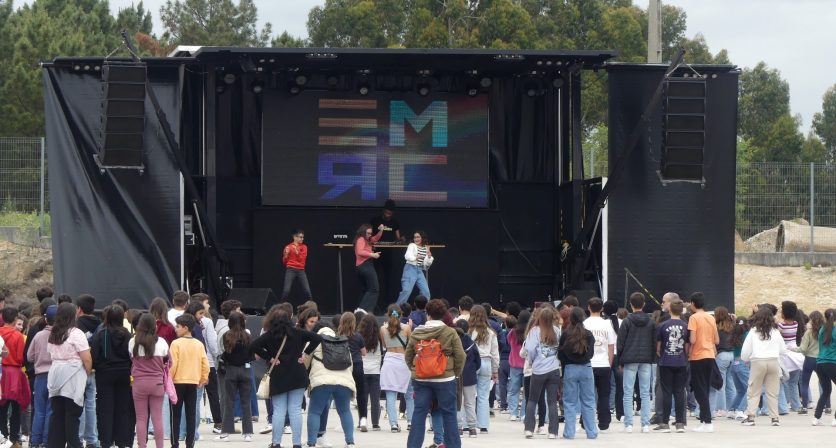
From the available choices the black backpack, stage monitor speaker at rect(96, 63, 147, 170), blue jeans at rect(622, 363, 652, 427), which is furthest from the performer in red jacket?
the black backpack

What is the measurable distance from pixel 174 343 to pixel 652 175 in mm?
9260

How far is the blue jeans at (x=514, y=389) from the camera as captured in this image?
1602cm

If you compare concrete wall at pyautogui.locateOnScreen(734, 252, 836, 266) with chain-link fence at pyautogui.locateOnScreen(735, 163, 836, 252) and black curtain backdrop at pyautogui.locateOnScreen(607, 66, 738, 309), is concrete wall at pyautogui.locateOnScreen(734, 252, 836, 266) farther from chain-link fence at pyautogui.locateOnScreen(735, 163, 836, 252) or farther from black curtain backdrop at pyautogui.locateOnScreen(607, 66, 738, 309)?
black curtain backdrop at pyautogui.locateOnScreen(607, 66, 738, 309)

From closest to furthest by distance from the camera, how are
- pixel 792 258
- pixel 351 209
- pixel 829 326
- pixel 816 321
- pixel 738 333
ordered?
pixel 829 326 → pixel 816 321 → pixel 738 333 → pixel 351 209 → pixel 792 258

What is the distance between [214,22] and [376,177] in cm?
4195

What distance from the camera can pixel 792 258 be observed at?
2780cm

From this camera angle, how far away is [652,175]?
20.0 metres

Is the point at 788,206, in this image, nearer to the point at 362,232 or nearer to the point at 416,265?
the point at 416,265

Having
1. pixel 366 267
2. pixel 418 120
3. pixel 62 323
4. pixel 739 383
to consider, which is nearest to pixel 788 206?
pixel 418 120

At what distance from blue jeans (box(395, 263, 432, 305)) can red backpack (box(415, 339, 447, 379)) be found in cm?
773

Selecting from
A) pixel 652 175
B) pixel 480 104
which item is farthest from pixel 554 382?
pixel 480 104

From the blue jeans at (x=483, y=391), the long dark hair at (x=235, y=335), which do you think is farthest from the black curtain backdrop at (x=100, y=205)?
the blue jeans at (x=483, y=391)

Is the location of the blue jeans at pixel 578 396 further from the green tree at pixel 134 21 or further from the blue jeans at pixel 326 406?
the green tree at pixel 134 21

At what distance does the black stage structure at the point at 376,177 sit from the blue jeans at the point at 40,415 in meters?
6.36
